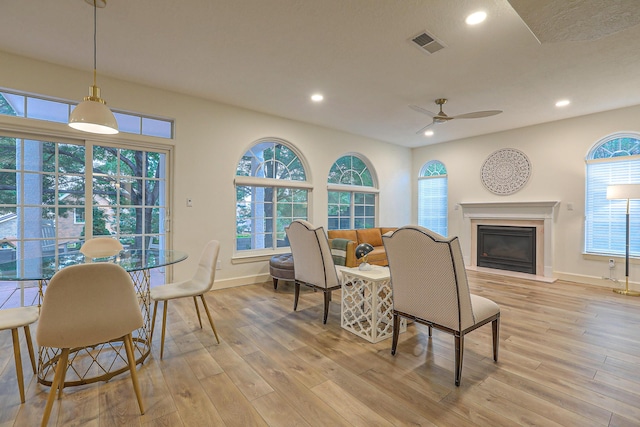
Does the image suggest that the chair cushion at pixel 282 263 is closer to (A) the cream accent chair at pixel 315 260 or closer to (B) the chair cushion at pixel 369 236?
(A) the cream accent chair at pixel 315 260

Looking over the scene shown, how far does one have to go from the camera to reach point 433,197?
693cm

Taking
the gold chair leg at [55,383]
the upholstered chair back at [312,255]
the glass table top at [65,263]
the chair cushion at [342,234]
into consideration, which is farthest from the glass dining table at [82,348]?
the chair cushion at [342,234]

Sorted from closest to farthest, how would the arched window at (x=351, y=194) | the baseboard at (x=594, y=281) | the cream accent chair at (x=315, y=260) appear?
the cream accent chair at (x=315, y=260)
the baseboard at (x=594, y=281)
the arched window at (x=351, y=194)

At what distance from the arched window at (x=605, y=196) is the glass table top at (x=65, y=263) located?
19.8 feet

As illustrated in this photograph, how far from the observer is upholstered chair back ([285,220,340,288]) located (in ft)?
9.72

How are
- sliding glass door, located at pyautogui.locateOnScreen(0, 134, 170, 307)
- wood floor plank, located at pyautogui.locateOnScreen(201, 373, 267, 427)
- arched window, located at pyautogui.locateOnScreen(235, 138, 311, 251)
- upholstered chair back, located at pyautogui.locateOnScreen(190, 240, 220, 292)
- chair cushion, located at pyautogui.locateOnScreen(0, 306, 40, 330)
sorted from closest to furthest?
wood floor plank, located at pyautogui.locateOnScreen(201, 373, 267, 427), chair cushion, located at pyautogui.locateOnScreen(0, 306, 40, 330), upholstered chair back, located at pyautogui.locateOnScreen(190, 240, 220, 292), sliding glass door, located at pyautogui.locateOnScreen(0, 134, 170, 307), arched window, located at pyautogui.locateOnScreen(235, 138, 311, 251)

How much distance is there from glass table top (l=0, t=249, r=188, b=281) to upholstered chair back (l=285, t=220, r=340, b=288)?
1184mm

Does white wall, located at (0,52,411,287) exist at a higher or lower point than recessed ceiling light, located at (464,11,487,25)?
lower

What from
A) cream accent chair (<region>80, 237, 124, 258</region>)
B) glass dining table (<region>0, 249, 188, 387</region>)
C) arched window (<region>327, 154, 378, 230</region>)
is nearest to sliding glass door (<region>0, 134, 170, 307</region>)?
cream accent chair (<region>80, 237, 124, 258</region>)

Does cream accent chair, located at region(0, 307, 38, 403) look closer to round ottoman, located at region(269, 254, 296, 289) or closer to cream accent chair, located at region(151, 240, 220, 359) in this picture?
cream accent chair, located at region(151, 240, 220, 359)

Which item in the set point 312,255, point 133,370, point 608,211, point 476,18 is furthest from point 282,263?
point 608,211

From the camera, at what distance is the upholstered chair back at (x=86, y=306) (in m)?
1.49

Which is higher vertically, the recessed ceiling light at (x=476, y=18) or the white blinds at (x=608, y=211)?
the recessed ceiling light at (x=476, y=18)

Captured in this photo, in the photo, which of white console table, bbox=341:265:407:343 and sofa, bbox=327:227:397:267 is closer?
white console table, bbox=341:265:407:343
